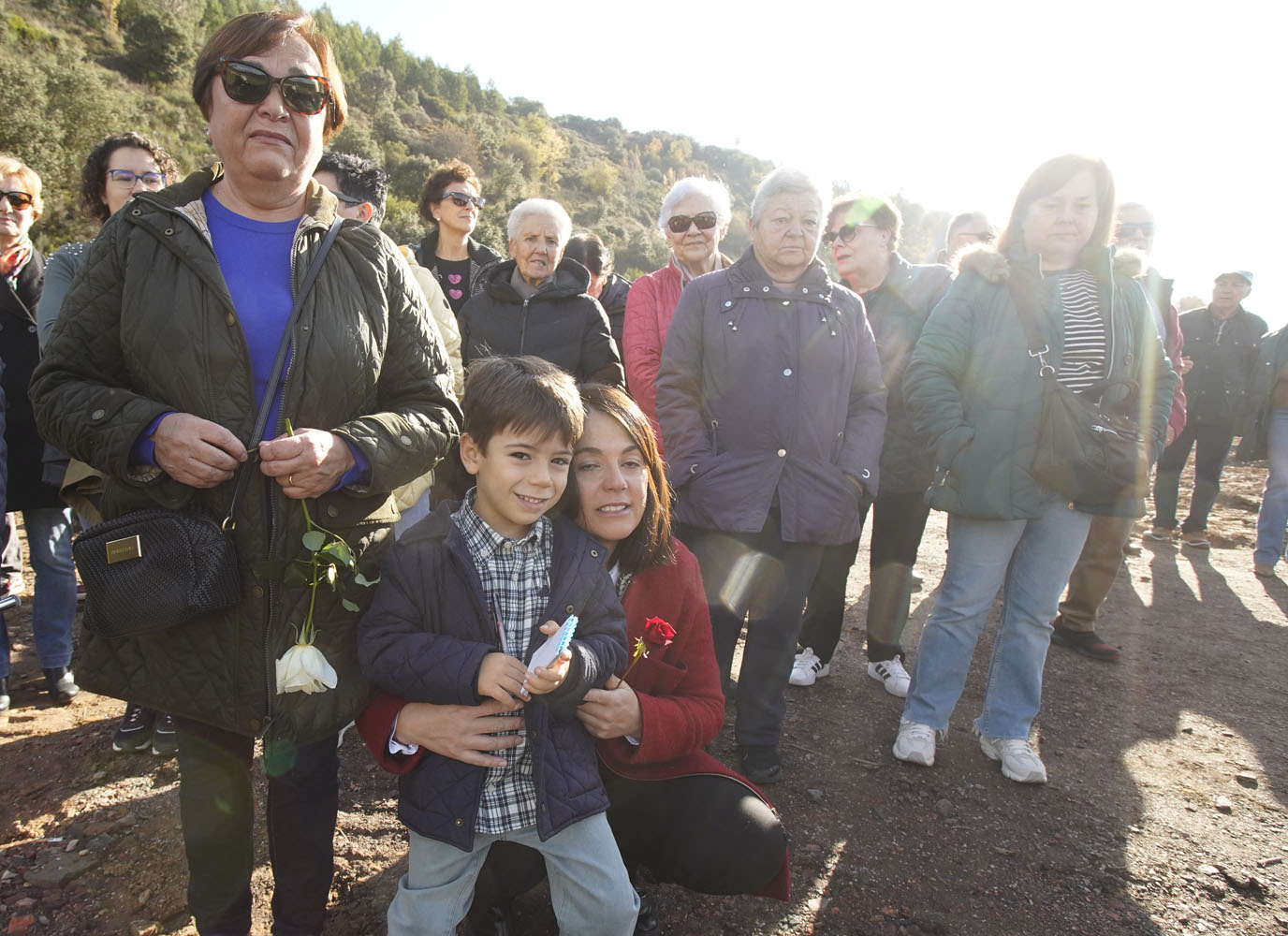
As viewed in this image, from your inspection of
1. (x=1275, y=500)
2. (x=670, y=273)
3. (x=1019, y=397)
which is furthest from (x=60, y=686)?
(x=1275, y=500)

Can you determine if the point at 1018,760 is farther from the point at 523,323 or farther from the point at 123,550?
the point at 123,550

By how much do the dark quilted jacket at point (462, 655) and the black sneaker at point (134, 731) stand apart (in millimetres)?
1819

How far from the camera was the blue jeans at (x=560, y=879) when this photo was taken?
1.63 metres

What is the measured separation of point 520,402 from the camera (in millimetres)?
1766

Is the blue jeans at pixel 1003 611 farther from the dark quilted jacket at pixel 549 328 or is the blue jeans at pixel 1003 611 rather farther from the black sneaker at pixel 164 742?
the black sneaker at pixel 164 742

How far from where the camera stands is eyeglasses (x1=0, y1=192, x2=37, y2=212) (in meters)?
3.03

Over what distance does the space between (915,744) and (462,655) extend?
222 centimetres

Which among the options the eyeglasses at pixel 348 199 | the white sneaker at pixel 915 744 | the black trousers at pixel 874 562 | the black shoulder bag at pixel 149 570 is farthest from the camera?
the black trousers at pixel 874 562

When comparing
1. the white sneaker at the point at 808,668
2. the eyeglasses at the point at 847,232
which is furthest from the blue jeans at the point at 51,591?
the eyeglasses at the point at 847,232

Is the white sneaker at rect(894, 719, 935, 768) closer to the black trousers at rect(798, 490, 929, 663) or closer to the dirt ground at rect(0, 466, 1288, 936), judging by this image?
the dirt ground at rect(0, 466, 1288, 936)

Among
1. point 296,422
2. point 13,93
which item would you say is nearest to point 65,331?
point 296,422

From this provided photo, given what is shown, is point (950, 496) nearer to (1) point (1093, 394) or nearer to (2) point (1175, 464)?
(1) point (1093, 394)

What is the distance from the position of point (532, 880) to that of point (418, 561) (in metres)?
0.93

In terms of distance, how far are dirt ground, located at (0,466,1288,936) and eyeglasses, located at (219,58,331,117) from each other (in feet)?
7.03
